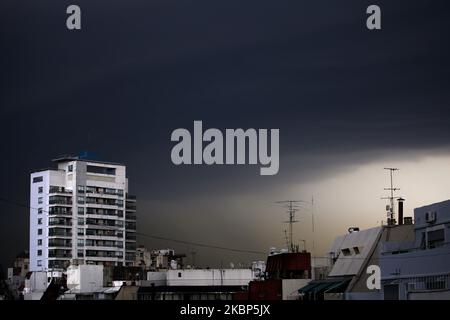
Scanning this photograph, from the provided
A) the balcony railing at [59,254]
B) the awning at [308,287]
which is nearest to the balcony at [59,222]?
the balcony railing at [59,254]

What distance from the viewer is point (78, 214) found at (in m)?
175

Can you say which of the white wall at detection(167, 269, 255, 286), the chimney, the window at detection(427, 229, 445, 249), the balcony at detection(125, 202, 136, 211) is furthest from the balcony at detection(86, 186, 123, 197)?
the window at detection(427, 229, 445, 249)

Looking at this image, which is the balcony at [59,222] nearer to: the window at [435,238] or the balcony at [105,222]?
the balcony at [105,222]

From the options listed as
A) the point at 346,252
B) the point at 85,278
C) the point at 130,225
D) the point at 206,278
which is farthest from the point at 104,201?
the point at 346,252

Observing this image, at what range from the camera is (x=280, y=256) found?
92438 millimetres

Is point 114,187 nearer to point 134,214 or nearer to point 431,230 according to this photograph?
point 134,214

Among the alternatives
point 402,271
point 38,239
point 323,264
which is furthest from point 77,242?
point 402,271

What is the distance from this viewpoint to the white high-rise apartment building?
17075cm

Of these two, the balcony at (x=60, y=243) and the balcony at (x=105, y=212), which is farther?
the balcony at (x=105, y=212)

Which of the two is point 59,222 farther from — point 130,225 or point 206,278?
point 206,278

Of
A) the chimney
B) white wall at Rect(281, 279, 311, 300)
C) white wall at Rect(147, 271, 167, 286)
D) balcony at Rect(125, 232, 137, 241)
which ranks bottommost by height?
white wall at Rect(281, 279, 311, 300)

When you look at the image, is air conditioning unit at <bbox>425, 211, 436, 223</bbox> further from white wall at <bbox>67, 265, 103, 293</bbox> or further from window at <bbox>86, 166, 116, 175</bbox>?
window at <bbox>86, 166, 116, 175</bbox>

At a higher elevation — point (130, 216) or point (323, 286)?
point (130, 216)

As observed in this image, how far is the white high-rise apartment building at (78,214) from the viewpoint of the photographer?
171 meters
